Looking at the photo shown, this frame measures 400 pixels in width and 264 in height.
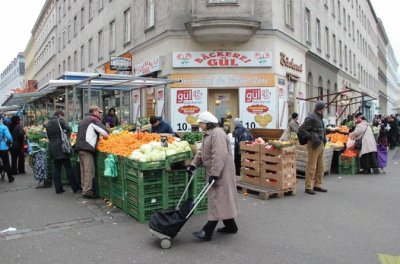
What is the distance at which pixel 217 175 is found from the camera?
5.40m

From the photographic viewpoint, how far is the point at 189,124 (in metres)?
17.6

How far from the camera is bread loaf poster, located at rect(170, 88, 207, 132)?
1733 cm

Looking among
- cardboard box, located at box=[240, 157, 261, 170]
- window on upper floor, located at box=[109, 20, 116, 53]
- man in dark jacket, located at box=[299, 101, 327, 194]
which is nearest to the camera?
man in dark jacket, located at box=[299, 101, 327, 194]

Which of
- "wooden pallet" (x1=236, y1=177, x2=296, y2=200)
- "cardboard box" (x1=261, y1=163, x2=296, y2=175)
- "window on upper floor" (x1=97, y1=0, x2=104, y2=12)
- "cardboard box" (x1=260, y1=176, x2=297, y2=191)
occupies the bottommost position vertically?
"wooden pallet" (x1=236, y1=177, x2=296, y2=200)

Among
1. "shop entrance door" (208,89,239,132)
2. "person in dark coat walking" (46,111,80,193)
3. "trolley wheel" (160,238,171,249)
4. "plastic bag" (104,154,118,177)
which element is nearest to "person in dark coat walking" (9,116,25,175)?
"person in dark coat walking" (46,111,80,193)

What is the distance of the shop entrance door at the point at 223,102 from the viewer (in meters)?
17.8

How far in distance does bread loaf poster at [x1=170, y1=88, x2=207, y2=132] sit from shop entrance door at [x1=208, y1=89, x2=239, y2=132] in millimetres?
572

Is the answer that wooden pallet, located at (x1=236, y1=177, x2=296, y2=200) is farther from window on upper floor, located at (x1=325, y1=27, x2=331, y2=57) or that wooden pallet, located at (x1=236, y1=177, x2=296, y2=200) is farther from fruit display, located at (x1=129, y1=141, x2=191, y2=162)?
window on upper floor, located at (x1=325, y1=27, x2=331, y2=57)

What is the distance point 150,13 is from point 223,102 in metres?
6.12

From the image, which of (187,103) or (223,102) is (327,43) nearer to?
(223,102)

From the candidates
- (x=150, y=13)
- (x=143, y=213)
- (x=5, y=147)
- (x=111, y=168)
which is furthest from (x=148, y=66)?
(x=143, y=213)

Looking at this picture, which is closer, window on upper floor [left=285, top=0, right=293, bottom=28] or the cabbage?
the cabbage

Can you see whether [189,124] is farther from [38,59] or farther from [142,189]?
[38,59]

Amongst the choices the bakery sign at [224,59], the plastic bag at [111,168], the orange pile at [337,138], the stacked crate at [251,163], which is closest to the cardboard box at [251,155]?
the stacked crate at [251,163]
